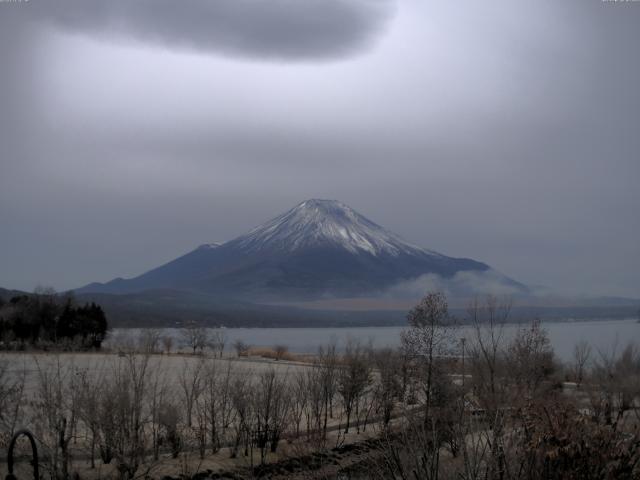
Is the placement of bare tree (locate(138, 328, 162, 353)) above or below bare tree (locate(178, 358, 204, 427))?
above

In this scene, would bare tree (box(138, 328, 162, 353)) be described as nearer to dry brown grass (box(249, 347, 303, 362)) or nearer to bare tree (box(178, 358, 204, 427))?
bare tree (box(178, 358, 204, 427))

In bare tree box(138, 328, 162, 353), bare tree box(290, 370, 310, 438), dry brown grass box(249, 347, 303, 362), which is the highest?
bare tree box(138, 328, 162, 353)

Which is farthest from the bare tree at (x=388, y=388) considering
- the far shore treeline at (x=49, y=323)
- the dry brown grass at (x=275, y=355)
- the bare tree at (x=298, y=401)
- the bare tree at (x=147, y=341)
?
the far shore treeline at (x=49, y=323)

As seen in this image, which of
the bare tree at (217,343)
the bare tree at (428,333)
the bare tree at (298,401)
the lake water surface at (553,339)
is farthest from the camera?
the bare tree at (217,343)

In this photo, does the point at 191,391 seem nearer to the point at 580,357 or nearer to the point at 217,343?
the point at 580,357

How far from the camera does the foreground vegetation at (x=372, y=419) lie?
9531mm

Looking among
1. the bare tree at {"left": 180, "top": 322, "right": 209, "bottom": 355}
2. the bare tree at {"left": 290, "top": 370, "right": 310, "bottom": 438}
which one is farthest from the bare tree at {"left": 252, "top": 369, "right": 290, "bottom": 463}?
the bare tree at {"left": 180, "top": 322, "right": 209, "bottom": 355}

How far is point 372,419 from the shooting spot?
29.9 m

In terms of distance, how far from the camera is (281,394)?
2564 cm

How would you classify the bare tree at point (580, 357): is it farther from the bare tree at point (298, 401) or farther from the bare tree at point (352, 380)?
the bare tree at point (298, 401)

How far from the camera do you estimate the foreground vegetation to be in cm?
953

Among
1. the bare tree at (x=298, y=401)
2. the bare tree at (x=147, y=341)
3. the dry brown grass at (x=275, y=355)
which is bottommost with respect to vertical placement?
A: the dry brown grass at (x=275, y=355)

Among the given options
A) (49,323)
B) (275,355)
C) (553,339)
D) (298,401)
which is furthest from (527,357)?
(553,339)

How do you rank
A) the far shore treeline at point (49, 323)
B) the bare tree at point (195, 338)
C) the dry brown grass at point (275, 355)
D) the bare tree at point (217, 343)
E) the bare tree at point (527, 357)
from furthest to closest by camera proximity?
the bare tree at point (195, 338) < the far shore treeline at point (49, 323) < the dry brown grass at point (275, 355) < the bare tree at point (217, 343) < the bare tree at point (527, 357)
